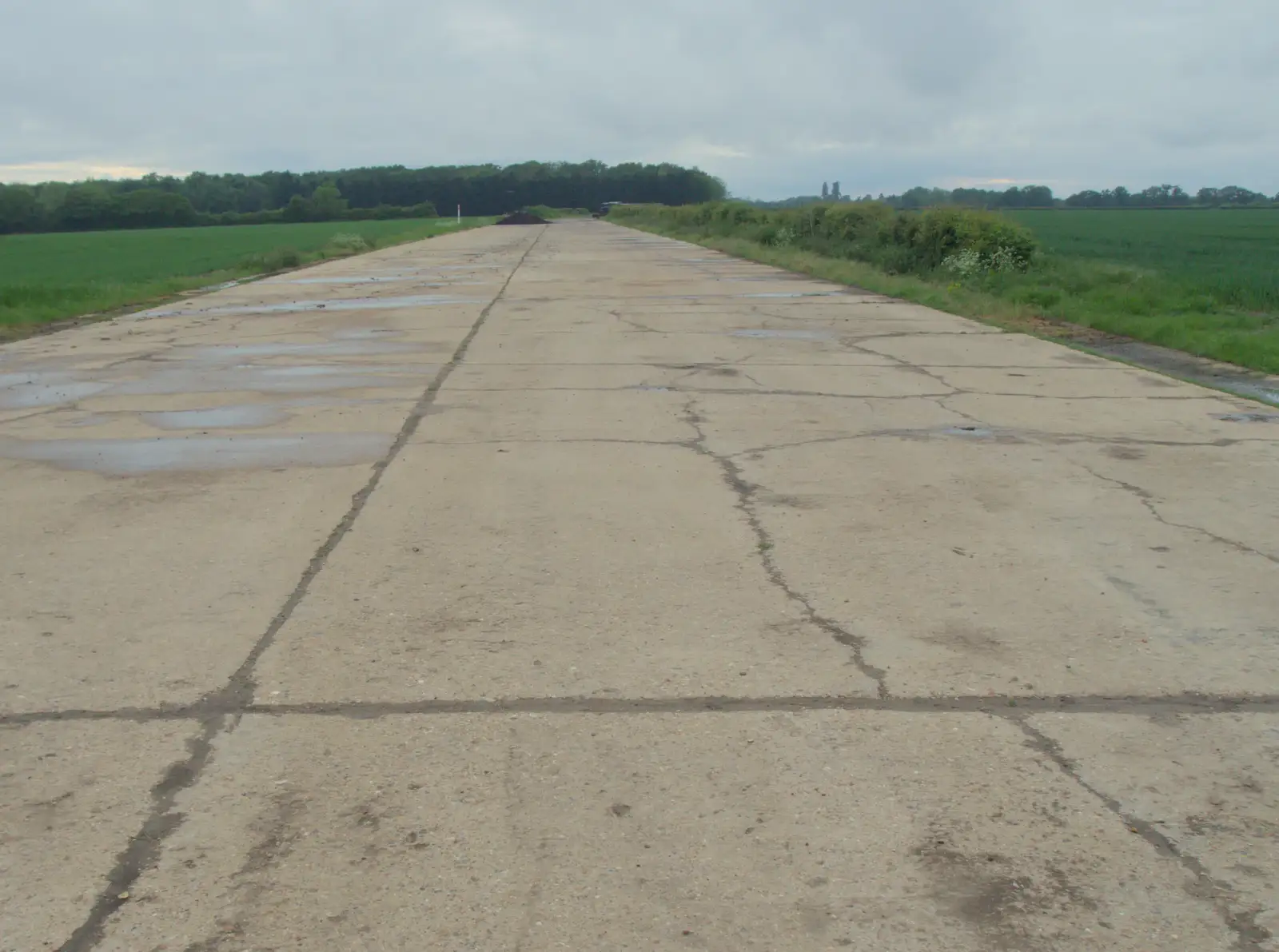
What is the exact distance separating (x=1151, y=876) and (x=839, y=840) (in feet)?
2.85

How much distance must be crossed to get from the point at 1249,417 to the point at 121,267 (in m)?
40.9

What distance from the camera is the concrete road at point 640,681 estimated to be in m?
3.24

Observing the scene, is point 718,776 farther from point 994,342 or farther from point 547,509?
point 994,342

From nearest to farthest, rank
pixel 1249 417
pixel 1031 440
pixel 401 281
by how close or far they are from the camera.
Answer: pixel 1031 440
pixel 1249 417
pixel 401 281

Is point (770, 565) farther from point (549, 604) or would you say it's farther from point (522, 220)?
point (522, 220)

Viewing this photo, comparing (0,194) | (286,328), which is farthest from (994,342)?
(0,194)

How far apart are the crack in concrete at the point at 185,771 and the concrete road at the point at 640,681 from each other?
18mm

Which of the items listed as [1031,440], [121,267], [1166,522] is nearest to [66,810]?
[1166,522]

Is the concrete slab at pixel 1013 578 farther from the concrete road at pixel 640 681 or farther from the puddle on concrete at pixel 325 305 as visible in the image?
the puddle on concrete at pixel 325 305

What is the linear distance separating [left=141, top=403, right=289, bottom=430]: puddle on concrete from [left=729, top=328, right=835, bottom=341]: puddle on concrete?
24.9 feet

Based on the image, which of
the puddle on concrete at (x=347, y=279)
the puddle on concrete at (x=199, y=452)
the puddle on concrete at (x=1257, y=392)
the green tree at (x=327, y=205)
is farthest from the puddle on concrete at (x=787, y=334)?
the green tree at (x=327, y=205)

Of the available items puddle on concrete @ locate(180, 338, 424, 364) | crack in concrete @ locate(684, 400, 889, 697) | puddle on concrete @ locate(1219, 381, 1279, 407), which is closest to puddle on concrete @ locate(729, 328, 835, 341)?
puddle on concrete @ locate(180, 338, 424, 364)

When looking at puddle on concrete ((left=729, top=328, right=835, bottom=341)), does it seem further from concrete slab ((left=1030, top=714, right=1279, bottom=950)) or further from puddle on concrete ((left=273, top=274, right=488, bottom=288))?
concrete slab ((left=1030, top=714, right=1279, bottom=950))

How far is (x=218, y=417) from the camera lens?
10.4m
